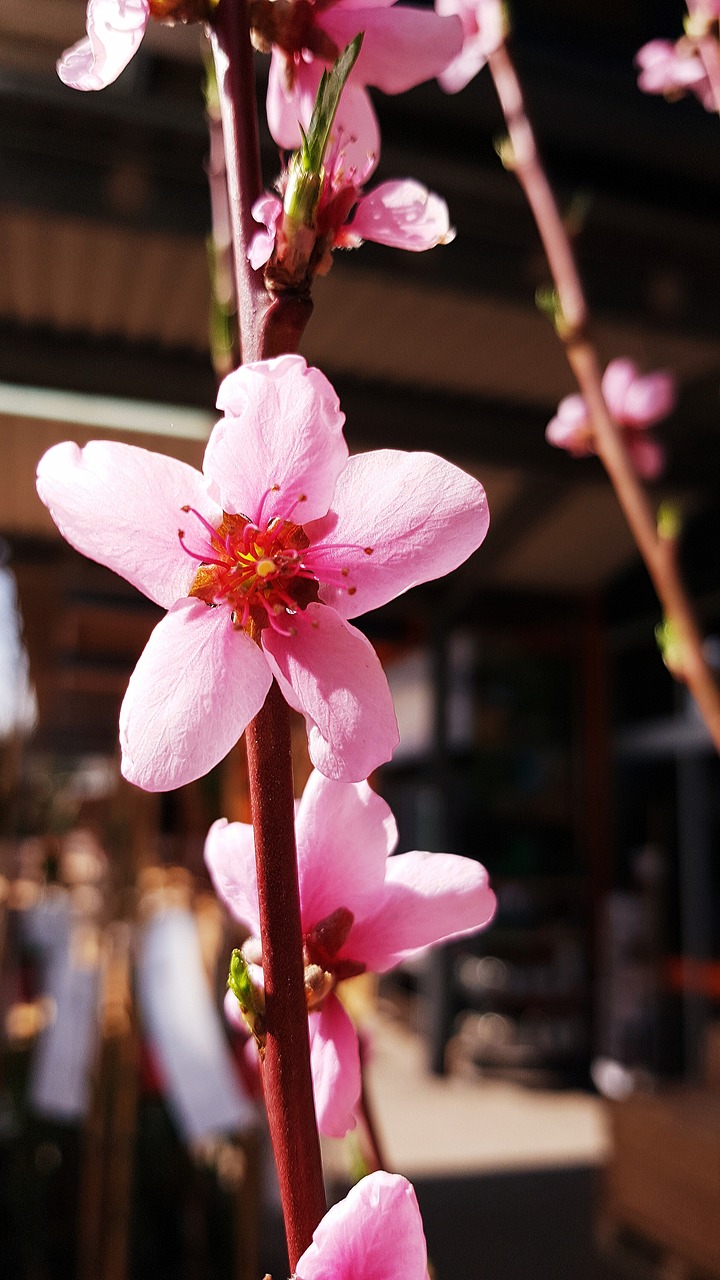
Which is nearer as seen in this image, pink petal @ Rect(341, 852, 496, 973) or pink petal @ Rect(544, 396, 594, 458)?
pink petal @ Rect(341, 852, 496, 973)

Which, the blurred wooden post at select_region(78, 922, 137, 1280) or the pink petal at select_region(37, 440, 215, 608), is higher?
the pink petal at select_region(37, 440, 215, 608)

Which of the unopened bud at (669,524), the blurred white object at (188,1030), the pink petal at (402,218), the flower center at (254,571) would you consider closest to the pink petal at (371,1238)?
the flower center at (254,571)

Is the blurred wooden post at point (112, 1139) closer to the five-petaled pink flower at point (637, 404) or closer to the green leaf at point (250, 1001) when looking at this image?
the five-petaled pink flower at point (637, 404)

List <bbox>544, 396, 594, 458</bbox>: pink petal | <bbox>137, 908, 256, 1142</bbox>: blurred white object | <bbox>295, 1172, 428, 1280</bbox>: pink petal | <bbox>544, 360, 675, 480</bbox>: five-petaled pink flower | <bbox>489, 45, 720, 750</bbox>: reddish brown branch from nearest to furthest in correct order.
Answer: <bbox>295, 1172, 428, 1280</bbox>: pink petal
<bbox>489, 45, 720, 750</bbox>: reddish brown branch
<bbox>544, 396, 594, 458</bbox>: pink petal
<bbox>544, 360, 675, 480</bbox>: five-petaled pink flower
<bbox>137, 908, 256, 1142</bbox>: blurred white object

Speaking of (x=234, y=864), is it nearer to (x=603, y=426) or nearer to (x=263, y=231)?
(x=263, y=231)

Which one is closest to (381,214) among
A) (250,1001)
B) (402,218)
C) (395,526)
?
(402,218)

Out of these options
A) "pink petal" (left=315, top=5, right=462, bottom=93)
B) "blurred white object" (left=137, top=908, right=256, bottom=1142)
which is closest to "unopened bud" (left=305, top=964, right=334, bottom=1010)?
"pink petal" (left=315, top=5, right=462, bottom=93)

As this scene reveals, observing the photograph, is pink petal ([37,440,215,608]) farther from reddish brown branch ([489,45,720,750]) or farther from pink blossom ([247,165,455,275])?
reddish brown branch ([489,45,720,750])
